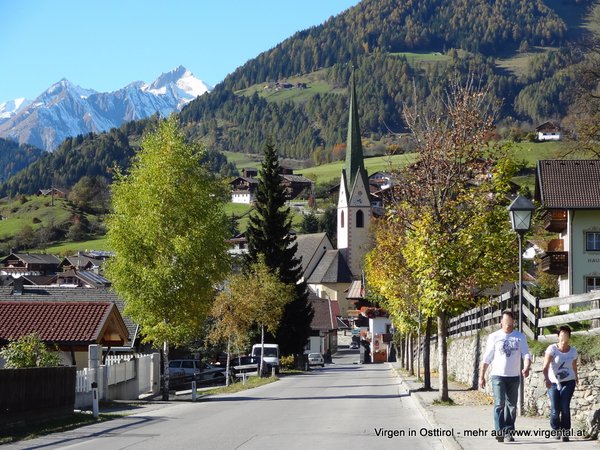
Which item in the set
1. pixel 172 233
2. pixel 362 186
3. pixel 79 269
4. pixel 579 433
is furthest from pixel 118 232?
pixel 362 186

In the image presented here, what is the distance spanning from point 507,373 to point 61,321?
866 inches

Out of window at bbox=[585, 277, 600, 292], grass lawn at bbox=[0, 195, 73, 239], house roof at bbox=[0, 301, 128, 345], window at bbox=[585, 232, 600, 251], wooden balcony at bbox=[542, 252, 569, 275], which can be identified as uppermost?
grass lawn at bbox=[0, 195, 73, 239]

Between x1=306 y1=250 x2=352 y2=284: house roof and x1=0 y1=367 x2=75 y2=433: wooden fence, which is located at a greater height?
x1=306 y1=250 x2=352 y2=284: house roof

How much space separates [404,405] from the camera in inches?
1057

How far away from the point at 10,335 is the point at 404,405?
45.3 ft

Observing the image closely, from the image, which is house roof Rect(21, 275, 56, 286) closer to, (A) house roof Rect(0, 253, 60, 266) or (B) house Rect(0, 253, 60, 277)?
(B) house Rect(0, 253, 60, 277)

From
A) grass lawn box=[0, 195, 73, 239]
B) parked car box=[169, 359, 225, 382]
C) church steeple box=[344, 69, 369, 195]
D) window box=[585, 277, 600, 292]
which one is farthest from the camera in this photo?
grass lawn box=[0, 195, 73, 239]

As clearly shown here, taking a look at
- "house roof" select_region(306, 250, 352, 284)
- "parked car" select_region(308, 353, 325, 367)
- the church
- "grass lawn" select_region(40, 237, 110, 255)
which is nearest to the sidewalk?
"parked car" select_region(308, 353, 325, 367)

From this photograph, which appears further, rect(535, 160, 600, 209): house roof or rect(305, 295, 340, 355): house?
rect(305, 295, 340, 355): house

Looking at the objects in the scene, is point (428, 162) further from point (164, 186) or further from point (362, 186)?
point (362, 186)

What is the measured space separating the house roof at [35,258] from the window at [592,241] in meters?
120

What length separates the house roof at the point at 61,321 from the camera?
3195 cm

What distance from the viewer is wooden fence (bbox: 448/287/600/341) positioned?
1754 cm

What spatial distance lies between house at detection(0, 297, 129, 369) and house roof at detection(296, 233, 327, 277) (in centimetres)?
12421
